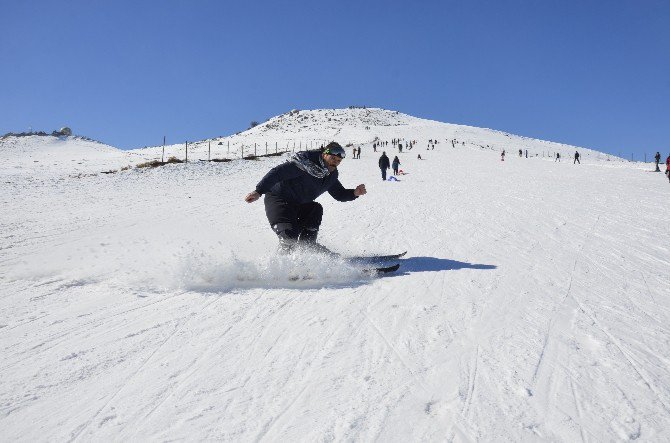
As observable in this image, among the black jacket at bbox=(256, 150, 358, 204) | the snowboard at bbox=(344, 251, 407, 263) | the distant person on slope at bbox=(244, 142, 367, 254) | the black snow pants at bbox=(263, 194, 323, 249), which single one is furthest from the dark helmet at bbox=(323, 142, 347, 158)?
the snowboard at bbox=(344, 251, 407, 263)

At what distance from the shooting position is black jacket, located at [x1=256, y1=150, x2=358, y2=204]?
16.7 ft

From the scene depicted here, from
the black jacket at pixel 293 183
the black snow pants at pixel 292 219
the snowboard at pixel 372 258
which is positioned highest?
the black jacket at pixel 293 183

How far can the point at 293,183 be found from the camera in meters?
5.27

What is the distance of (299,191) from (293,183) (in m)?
0.13

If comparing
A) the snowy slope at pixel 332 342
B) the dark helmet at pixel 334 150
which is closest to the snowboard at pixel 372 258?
the snowy slope at pixel 332 342

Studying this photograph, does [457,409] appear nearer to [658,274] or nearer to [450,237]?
[658,274]

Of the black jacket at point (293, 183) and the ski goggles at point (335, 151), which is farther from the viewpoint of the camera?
the ski goggles at point (335, 151)

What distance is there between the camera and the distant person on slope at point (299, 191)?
5.05 m

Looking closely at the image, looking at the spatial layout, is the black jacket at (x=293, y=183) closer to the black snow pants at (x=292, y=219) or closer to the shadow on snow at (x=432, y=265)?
the black snow pants at (x=292, y=219)

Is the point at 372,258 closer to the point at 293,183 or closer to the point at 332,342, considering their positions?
the point at 293,183

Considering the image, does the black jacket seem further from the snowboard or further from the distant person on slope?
the snowboard

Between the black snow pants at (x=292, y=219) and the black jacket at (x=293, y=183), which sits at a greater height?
the black jacket at (x=293, y=183)

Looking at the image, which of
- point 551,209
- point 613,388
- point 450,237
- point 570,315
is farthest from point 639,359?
point 551,209

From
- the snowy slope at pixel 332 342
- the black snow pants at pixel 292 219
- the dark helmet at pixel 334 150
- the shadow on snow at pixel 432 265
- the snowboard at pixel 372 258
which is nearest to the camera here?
the snowy slope at pixel 332 342
